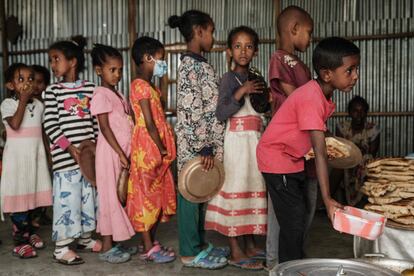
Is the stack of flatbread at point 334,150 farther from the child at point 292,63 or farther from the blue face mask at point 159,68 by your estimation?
the blue face mask at point 159,68

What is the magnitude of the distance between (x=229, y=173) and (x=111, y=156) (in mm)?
909

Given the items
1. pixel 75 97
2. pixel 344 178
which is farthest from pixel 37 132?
pixel 344 178

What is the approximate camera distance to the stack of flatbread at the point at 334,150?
2623 mm

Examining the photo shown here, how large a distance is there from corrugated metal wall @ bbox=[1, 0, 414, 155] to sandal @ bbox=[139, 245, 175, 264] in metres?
3.71

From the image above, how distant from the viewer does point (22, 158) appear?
3.75 meters

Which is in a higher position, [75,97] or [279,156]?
[75,97]

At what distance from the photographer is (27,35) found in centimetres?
754

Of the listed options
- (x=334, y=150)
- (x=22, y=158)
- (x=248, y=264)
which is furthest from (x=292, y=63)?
(x=22, y=158)

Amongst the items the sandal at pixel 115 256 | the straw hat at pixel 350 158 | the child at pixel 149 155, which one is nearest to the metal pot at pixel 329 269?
the straw hat at pixel 350 158

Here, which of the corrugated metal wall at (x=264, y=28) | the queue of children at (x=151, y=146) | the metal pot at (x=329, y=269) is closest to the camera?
the metal pot at (x=329, y=269)

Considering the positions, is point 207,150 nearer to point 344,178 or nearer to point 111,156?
point 111,156

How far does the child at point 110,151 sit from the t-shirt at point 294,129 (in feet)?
4.24

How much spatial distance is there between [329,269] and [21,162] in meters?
2.85

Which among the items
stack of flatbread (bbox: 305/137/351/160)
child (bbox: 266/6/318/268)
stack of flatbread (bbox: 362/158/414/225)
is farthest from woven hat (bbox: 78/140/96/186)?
stack of flatbread (bbox: 362/158/414/225)
